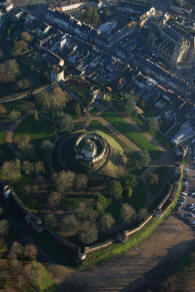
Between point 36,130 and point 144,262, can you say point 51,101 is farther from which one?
point 144,262

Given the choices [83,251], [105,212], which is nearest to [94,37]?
[105,212]

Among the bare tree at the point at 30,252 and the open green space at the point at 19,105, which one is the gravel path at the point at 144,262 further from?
the open green space at the point at 19,105

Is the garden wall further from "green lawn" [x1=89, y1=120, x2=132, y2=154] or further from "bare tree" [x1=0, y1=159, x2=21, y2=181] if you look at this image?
"green lawn" [x1=89, y1=120, x2=132, y2=154]

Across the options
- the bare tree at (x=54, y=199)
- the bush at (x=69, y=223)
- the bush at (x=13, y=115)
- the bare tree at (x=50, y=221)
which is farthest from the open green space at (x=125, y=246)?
the bush at (x=13, y=115)

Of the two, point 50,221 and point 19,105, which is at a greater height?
point 19,105

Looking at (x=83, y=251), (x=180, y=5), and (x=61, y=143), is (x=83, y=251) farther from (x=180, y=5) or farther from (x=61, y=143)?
(x=180, y=5)

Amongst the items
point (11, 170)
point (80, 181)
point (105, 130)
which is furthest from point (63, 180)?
point (105, 130)
